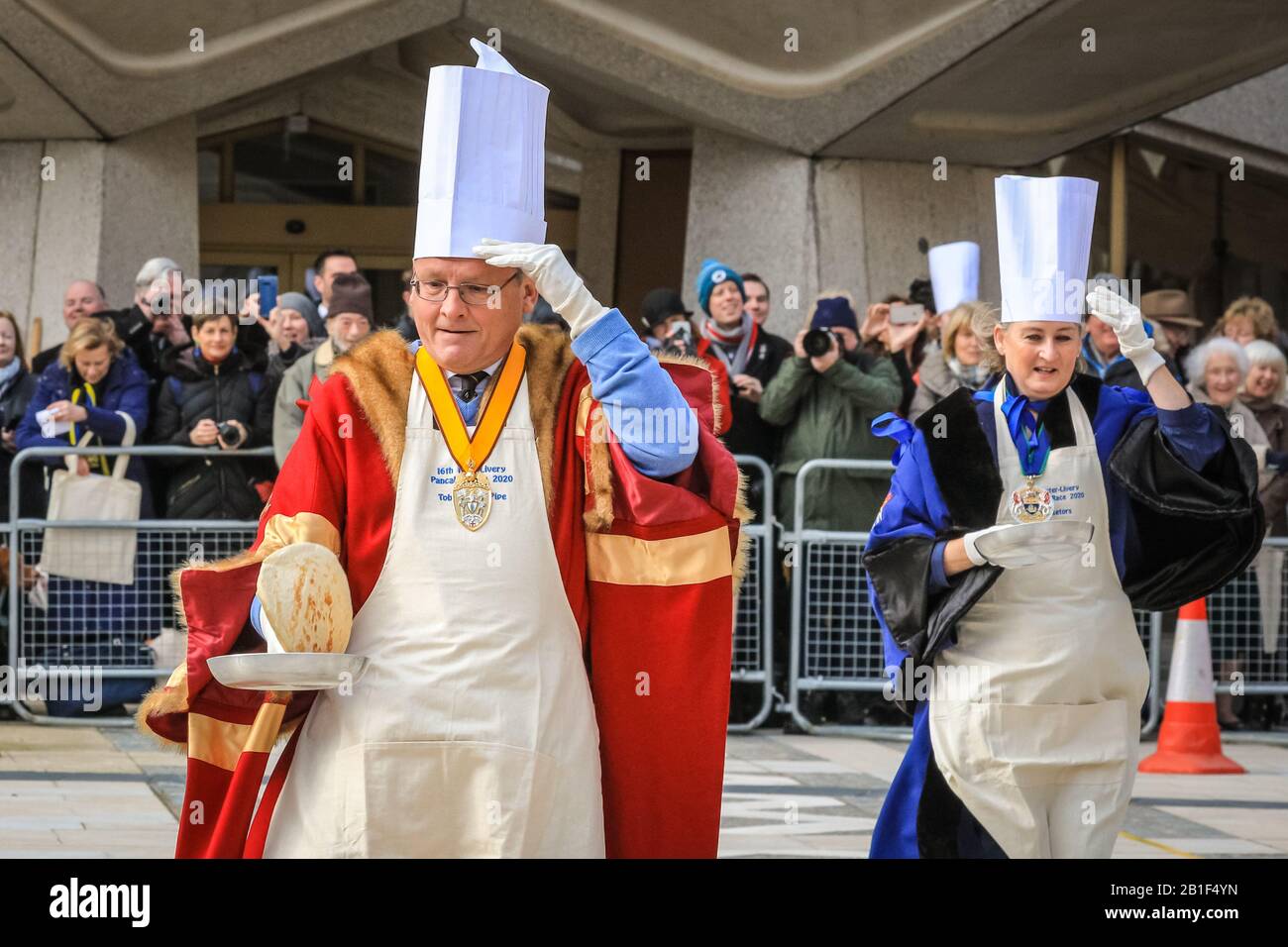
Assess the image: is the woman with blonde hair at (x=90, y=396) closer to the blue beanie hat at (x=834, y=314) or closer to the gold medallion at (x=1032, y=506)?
the blue beanie hat at (x=834, y=314)

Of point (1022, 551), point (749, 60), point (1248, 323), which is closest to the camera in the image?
point (1022, 551)

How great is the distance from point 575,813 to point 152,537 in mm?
6610

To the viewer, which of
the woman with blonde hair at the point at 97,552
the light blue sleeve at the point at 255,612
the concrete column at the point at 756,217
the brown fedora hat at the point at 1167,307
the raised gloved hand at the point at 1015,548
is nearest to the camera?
the light blue sleeve at the point at 255,612

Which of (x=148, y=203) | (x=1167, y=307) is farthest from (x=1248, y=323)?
(x=148, y=203)

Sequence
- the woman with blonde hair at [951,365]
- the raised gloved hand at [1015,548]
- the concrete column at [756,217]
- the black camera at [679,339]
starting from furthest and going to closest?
1. the concrete column at [756,217]
2. the black camera at [679,339]
3. the woman with blonde hair at [951,365]
4. the raised gloved hand at [1015,548]

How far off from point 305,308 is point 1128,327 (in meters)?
6.48

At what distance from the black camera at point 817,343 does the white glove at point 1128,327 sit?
470 centimetres

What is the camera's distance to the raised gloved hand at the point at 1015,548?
198 inches

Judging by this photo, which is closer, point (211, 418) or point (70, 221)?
point (211, 418)

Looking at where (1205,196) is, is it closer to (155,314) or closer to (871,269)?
(871,269)

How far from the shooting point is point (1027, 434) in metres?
5.50

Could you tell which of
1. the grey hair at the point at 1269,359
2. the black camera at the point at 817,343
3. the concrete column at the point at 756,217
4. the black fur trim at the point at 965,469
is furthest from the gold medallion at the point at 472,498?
the concrete column at the point at 756,217

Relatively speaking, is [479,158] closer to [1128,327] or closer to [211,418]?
[1128,327]

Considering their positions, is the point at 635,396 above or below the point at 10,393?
below
